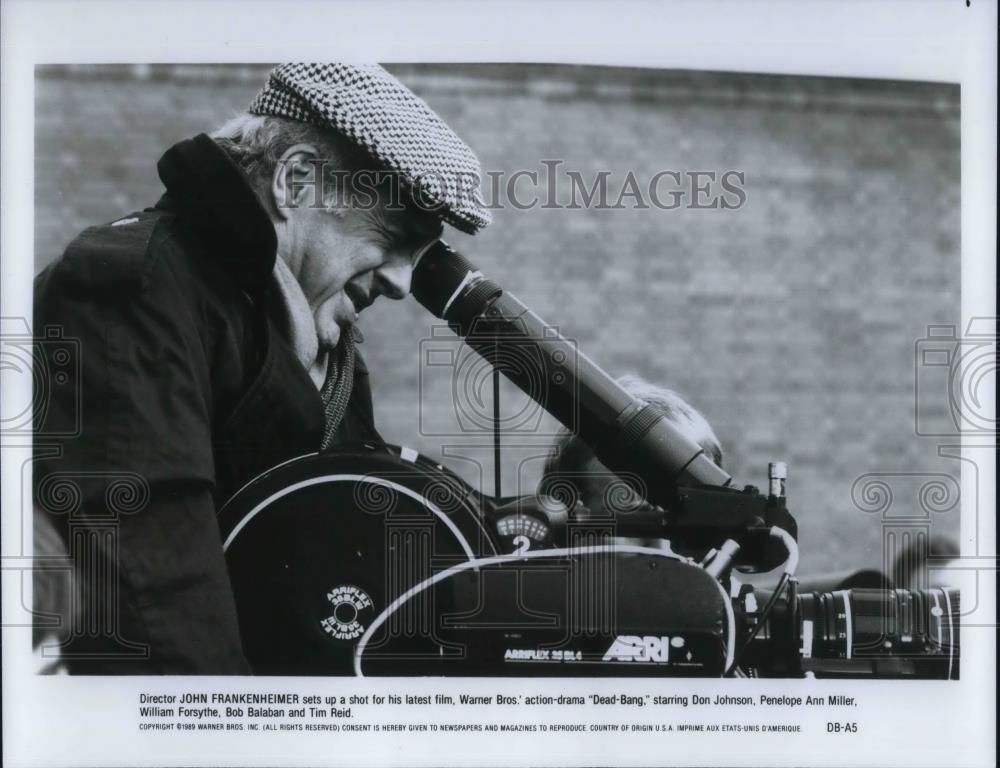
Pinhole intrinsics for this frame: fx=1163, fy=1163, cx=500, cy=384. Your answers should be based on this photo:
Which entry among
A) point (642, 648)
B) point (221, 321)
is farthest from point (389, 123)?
point (642, 648)

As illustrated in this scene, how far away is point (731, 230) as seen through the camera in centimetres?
316

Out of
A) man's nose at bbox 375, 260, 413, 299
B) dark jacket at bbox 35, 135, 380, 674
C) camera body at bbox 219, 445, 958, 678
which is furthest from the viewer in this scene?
man's nose at bbox 375, 260, 413, 299

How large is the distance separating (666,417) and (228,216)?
4.11 feet

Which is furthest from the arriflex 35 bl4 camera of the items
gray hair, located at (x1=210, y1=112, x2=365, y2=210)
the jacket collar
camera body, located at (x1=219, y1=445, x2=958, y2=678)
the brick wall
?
the jacket collar

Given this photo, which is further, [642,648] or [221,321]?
[642,648]

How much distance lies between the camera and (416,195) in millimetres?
3076

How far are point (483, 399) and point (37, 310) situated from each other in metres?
1.23

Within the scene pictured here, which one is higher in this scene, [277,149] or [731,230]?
[277,149]

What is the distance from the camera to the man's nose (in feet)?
10.2

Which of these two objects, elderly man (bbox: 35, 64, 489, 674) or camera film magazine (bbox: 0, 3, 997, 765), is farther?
camera film magazine (bbox: 0, 3, 997, 765)

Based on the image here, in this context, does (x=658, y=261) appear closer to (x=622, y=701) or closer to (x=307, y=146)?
(x=307, y=146)

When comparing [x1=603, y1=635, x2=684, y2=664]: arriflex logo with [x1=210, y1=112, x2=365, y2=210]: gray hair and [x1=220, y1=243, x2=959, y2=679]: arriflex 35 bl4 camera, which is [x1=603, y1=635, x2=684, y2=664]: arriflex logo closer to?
[x1=220, y1=243, x2=959, y2=679]: arriflex 35 bl4 camera

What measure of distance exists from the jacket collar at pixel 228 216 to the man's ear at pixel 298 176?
82 mm

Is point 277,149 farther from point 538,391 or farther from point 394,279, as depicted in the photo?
point 538,391
